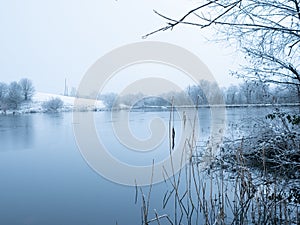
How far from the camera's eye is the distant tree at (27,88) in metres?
42.2

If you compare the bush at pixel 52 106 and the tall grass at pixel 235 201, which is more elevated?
the bush at pixel 52 106

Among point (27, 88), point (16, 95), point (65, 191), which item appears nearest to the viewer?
point (65, 191)

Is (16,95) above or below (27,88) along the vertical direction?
below

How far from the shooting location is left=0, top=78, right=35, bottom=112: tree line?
30.7 metres

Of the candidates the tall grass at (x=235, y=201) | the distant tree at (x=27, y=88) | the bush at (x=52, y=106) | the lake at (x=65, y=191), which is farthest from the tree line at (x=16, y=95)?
the tall grass at (x=235, y=201)

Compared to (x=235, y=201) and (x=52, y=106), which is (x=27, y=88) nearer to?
(x=52, y=106)

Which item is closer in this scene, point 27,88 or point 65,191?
point 65,191

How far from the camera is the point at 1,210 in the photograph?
11.8 feet

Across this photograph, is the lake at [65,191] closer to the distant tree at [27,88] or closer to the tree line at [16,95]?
the tree line at [16,95]

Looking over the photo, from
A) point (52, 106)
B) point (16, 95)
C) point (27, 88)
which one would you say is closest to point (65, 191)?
point (52, 106)

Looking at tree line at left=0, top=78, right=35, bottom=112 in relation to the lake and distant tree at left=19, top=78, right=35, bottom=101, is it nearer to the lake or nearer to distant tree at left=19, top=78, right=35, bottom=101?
distant tree at left=19, top=78, right=35, bottom=101

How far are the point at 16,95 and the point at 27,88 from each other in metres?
11.8

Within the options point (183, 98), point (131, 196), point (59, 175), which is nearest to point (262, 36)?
point (183, 98)

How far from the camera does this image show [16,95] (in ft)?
111
